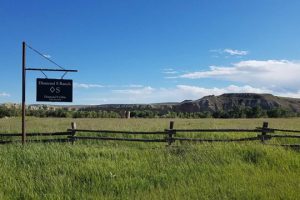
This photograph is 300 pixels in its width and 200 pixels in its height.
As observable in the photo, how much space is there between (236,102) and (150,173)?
13702 cm

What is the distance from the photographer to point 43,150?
1078 cm

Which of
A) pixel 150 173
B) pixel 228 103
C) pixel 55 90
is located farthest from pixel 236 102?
pixel 150 173

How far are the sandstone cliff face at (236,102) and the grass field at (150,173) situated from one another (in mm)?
122914

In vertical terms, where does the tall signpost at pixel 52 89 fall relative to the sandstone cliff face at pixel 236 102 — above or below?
below

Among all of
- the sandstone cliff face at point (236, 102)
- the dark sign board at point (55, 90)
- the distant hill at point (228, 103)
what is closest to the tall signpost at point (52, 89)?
the dark sign board at point (55, 90)

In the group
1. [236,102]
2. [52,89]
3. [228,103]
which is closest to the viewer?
[52,89]

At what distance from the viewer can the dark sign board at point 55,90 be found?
13.2 meters

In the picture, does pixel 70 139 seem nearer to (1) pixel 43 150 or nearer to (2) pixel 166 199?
(1) pixel 43 150

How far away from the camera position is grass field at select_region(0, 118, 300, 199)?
739 centimetres

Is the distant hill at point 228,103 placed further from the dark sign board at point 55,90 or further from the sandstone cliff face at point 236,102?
the dark sign board at point 55,90

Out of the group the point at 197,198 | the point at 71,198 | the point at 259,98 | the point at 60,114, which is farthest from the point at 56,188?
the point at 259,98

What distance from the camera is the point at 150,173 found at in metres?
8.88

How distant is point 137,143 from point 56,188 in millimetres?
9927

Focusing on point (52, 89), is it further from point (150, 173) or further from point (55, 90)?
point (150, 173)
